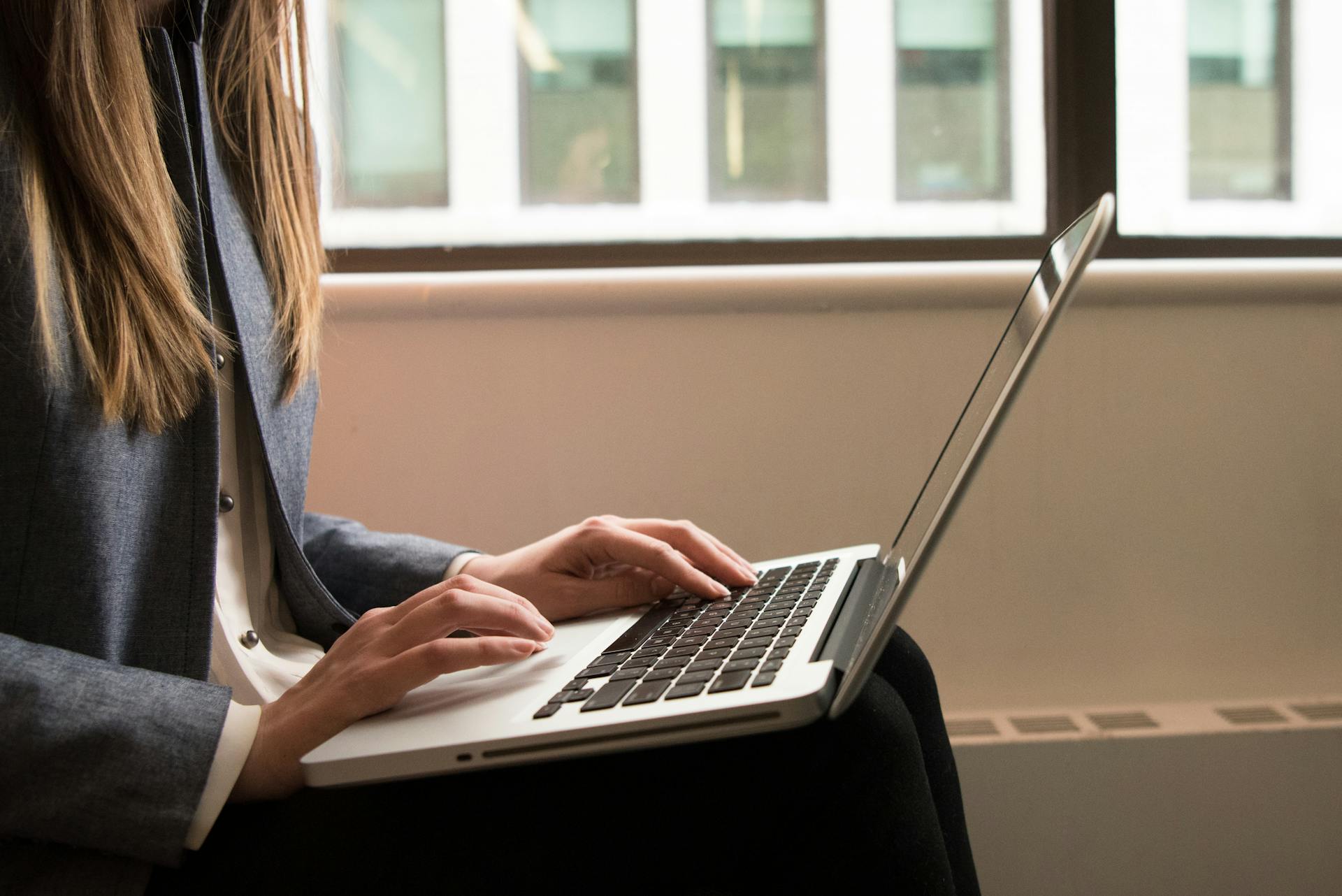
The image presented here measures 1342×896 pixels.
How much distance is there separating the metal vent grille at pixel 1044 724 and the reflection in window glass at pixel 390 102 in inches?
39.2

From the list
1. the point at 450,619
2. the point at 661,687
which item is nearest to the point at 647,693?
the point at 661,687

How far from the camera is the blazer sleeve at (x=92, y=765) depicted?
1.50ft

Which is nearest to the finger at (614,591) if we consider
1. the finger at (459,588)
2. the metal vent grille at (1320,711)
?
the finger at (459,588)

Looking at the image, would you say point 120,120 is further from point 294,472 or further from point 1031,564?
point 1031,564

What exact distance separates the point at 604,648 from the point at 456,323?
72cm

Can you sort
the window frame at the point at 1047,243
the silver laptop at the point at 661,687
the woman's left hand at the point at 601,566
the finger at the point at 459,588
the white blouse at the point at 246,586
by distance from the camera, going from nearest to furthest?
the silver laptop at the point at 661,687 < the finger at the point at 459,588 < the white blouse at the point at 246,586 < the woman's left hand at the point at 601,566 < the window frame at the point at 1047,243

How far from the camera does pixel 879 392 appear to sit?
1.27 m

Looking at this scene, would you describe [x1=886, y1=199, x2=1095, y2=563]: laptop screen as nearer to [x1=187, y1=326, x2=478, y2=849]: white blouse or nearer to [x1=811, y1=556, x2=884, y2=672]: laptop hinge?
[x1=811, y1=556, x2=884, y2=672]: laptop hinge

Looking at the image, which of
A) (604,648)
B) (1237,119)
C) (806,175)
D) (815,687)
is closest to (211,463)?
(604,648)

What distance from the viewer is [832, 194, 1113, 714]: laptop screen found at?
426 millimetres

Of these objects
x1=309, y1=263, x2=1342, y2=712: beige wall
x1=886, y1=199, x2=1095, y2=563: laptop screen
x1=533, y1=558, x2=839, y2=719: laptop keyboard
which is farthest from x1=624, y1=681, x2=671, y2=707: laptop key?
x1=309, y1=263, x2=1342, y2=712: beige wall

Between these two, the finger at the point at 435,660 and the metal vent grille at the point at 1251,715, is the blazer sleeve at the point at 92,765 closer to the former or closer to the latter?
the finger at the point at 435,660

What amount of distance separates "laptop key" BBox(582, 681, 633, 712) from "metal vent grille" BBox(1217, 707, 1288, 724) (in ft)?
3.32

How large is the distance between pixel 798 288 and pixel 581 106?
40 cm
